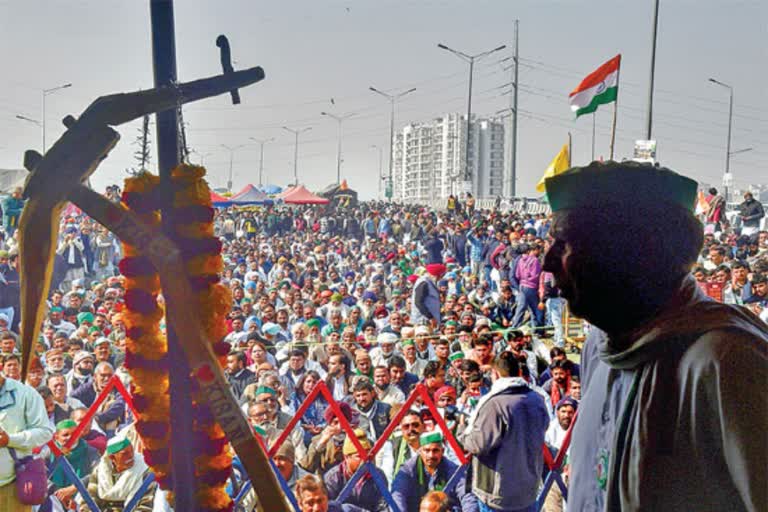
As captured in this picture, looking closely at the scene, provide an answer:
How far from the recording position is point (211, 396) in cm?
286

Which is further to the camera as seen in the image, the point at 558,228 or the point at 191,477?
the point at 191,477

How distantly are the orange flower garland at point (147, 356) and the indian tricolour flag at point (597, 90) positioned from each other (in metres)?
13.0

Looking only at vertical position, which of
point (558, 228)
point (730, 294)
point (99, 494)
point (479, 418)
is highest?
point (558, 228)

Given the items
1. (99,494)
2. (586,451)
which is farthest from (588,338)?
(99,494)

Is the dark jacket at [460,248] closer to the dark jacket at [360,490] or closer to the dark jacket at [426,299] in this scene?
the dark jacket at [426,299]

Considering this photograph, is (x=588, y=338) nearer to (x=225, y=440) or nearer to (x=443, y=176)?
(x=225, y=440)

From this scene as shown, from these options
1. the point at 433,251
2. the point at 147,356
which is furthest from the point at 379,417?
the point at 433,251

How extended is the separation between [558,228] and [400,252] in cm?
1882

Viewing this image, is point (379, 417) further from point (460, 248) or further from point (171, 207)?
point (460, 248)

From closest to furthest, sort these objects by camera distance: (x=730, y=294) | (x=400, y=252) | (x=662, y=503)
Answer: (x=662, y=503) < (x=730, y=294) < (x=400, y=252)

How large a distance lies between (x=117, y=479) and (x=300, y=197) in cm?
2783

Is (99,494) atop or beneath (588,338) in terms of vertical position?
beneath

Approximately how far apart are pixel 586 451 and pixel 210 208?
1935 millimetres

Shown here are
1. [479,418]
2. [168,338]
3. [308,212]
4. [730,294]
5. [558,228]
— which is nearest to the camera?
[558,228]
